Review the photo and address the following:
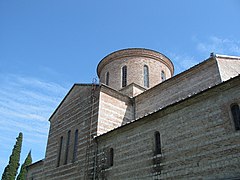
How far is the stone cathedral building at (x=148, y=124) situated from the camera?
257 inches

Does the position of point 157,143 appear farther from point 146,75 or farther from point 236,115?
point 146,75

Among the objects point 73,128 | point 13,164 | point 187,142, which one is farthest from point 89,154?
point 13,164

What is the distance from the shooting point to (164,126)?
7.99 meters

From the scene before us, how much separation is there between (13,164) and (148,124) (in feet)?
65.7

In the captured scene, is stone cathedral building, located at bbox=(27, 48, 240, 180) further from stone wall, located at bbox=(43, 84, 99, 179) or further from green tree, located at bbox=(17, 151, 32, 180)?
green tree, located at bbox=(17, 151, 32, 180)

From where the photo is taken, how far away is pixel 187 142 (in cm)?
705

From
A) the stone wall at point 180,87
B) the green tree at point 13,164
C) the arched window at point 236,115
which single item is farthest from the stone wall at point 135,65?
the green tree at point 13,164

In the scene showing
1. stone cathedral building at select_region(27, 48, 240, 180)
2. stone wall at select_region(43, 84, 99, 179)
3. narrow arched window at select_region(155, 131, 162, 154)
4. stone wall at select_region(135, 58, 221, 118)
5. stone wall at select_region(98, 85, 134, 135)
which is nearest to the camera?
stone cathedral building at select_region(27, 48, 240, 180)

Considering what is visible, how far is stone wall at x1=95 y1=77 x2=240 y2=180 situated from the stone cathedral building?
0.02 meters

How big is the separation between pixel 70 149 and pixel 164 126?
5.59 metres

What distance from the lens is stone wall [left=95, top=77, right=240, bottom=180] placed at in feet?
20.3

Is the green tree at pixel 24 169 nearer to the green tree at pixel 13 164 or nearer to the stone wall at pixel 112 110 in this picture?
the green tree at pixel 13 164

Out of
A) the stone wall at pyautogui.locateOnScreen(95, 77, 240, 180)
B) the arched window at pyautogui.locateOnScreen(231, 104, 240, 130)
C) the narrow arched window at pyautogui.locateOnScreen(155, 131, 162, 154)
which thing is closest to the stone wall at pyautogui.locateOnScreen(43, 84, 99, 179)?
the stone wall at pyautogui.locateOnScreen(95, 77, 240, 180)

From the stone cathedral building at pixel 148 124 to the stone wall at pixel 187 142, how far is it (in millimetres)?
24
